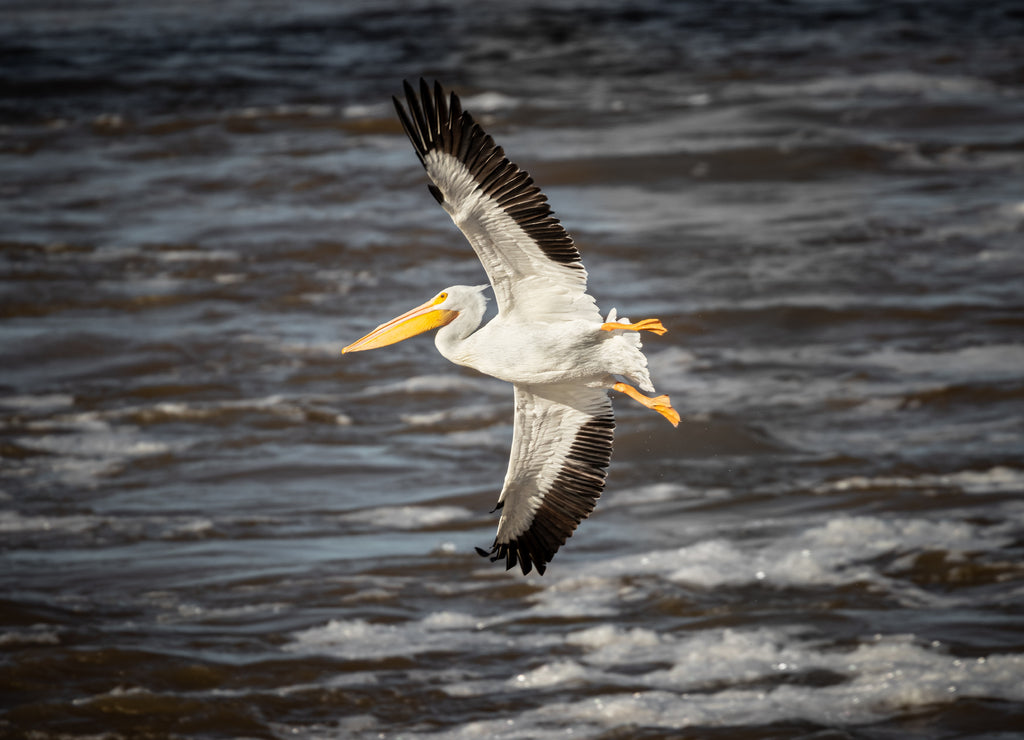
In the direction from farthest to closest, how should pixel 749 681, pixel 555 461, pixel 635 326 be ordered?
1. pixel 749 681
2. pixel 555 461
3. pixel 635 326

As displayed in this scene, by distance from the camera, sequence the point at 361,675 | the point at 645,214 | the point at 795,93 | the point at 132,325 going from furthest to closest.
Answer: the point at 795,93
the point at 645,214
the point at 132,325
the point at 361,675

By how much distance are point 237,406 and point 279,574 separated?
4208 mm

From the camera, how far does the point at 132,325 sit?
19.2m

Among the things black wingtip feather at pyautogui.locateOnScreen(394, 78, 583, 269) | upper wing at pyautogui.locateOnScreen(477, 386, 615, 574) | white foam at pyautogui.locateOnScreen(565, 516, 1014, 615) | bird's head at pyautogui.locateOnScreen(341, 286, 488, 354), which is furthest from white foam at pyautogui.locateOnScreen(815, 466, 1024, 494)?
black wingtip feather at pyautogui.locateOnScreen(394, 78, 583, 269)

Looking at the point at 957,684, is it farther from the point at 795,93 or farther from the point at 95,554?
the point at 795,93

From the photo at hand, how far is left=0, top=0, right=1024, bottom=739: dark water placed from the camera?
11406 mm

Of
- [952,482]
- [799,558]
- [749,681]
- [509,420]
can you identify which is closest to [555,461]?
[749,681]

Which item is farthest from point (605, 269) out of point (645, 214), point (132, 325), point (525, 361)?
point (525, 361)

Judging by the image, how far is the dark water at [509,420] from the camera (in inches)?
449

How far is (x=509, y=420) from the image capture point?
16.3 metres

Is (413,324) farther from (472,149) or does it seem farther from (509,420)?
(509,420)

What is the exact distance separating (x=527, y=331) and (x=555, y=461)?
103 cm

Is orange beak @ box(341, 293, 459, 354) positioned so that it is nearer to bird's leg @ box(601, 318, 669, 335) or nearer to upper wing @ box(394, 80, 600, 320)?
upper wing @ box(394, 80, 600, 320)

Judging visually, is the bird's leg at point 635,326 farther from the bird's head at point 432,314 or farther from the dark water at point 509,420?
the dark water at point 509,420
